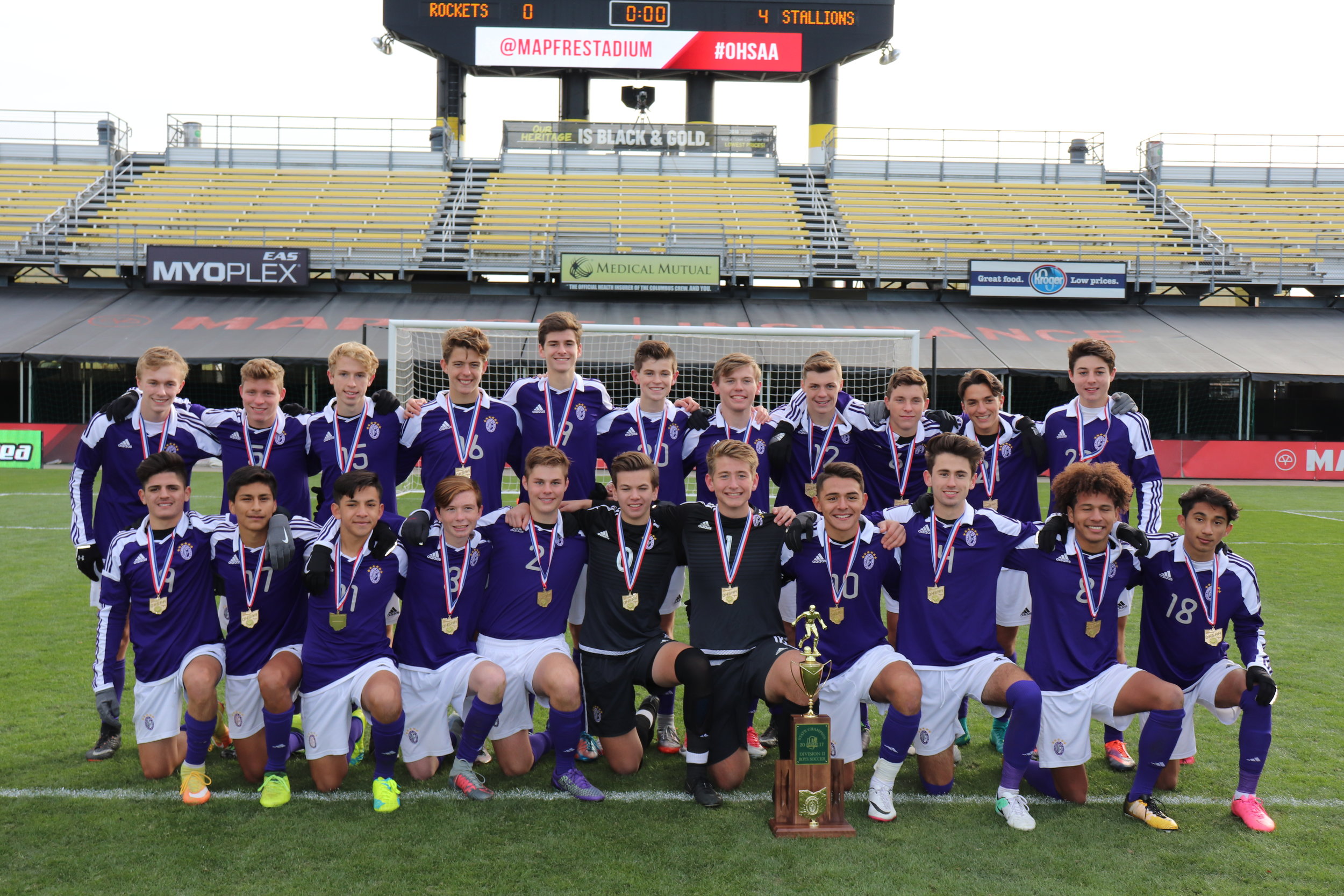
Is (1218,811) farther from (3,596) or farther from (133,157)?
(133,157)

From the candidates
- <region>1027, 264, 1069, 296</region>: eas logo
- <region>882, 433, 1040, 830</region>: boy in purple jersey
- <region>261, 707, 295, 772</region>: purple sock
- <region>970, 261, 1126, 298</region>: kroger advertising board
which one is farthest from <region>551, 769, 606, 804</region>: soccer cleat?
<region>1027, 264, 1069, 296</region>: eas logo

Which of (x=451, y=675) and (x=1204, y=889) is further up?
(x=451, y=675)

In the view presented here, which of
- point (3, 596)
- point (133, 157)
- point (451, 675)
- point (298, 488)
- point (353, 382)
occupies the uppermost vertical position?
point (133, 157)

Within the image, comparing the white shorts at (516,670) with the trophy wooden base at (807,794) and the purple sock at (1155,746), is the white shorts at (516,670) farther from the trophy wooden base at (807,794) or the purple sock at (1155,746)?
the purple sock at (1155,746)

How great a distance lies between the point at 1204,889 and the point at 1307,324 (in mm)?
19178

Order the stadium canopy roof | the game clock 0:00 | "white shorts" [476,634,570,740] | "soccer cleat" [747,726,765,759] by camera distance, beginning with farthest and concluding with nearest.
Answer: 1. the game clock 0:00
2. the stadium canopy roof
3. "soccer cleat" [747,726,765,759]
4. "white shorts" [476,634,570,740]

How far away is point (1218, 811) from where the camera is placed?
3564 millimetres

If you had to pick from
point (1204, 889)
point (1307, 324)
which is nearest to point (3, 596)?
point (1204, 889)

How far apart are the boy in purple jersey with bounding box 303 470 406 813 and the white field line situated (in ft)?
0.31

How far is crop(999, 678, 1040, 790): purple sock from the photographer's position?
3.51 meters

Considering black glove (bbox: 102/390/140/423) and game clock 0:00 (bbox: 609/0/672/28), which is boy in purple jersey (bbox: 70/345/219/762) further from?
game clock 0:00 (bbox: 609/0/672/28)

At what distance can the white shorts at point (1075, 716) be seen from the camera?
3594 millimetres

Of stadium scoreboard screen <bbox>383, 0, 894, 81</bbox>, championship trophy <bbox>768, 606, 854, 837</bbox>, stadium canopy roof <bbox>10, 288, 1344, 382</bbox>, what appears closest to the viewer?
championship trophy <bbox>768, 606, 854, 837</bbox>

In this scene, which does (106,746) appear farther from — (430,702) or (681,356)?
(681,356)
